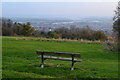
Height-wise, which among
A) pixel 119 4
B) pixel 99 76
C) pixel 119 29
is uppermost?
pixel 119 4

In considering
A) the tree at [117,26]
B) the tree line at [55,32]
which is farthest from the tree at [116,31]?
the tree line at [55,32]

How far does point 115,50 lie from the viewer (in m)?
21.3

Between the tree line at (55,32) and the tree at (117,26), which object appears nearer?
the tree at (117,26)

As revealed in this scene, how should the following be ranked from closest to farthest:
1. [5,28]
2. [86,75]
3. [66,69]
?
[86,75] → [66,69] → [5,28]

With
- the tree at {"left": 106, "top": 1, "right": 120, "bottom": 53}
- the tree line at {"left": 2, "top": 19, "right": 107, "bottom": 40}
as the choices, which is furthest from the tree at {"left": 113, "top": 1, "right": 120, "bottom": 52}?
the tree line at {"left": 2, "top": 19, "right": 107, "bottom": 40}

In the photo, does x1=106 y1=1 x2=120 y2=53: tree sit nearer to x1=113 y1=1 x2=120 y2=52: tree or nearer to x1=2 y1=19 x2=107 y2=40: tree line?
x1=113 y1=1 x2=120 y2=52: tree

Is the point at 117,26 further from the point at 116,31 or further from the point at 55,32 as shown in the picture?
the point at 55,32

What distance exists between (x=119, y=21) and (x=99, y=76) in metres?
13.6

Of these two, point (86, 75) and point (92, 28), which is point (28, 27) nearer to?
point (92, 28)

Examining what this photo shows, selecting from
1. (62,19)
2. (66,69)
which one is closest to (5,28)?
(62,19)

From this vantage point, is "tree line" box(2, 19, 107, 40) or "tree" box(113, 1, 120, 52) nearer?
"tree" box(113, 1, 120, 52)

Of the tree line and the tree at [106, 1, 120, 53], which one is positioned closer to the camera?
the tree at [106, 1, 120, 53]

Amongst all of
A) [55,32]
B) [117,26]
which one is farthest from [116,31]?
[55,32]

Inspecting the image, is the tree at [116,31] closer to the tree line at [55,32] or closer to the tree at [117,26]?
the tree at [117,26]
